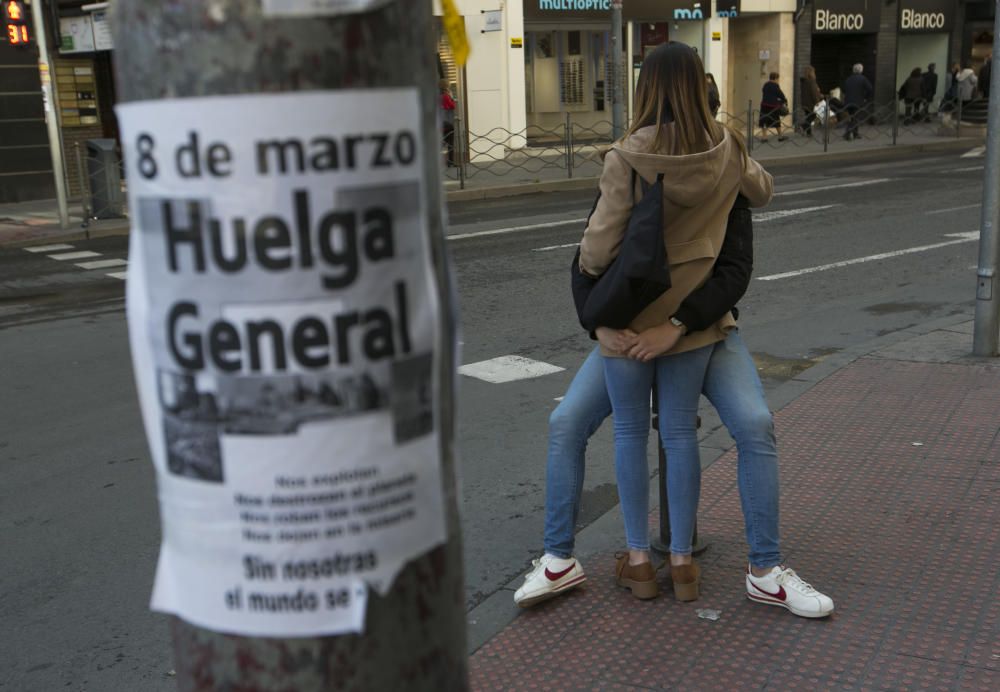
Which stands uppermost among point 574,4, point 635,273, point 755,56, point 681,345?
point 574,4

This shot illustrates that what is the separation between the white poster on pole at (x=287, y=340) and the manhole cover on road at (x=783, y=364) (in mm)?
6128

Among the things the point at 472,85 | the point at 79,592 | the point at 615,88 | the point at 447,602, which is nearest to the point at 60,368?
the point at 79,592

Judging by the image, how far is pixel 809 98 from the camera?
30656 mm

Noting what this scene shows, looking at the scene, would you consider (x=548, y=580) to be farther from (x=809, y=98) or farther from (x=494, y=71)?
(x=809, y=98)

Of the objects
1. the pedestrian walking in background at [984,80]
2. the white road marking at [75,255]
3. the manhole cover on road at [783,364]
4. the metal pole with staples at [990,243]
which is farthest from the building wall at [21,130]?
the pedestrian walking in background at [984,80]

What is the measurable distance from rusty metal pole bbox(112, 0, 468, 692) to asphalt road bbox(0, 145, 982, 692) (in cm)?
252

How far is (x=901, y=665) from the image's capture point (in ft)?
11.6

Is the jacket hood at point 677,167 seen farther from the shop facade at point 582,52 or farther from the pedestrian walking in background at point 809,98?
the pedestrian walking in background at point 809,98

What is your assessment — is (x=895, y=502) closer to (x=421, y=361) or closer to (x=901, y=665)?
(x=901, y=665)

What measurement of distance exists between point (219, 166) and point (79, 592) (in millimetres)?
3637

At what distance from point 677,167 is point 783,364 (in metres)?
4.38

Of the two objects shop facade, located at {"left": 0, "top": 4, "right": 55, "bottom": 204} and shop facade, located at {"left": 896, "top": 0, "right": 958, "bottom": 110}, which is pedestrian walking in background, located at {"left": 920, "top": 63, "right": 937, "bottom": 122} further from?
shop facade, located at {"left": 0, "top": 4, "right": 55, "bottom": 204}

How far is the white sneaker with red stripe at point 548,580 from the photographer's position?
13.4ft

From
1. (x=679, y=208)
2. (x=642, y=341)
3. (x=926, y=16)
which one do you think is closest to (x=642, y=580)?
(x=642, y=341)
